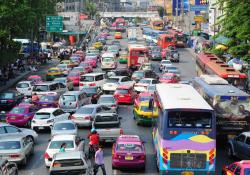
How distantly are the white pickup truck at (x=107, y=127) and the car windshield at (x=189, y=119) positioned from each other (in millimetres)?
8241

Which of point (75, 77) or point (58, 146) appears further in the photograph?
point (75, 77)

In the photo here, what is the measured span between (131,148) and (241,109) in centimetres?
707

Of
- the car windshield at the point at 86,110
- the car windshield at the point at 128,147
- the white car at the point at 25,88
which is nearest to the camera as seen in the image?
the car windshield at the point at 128,147

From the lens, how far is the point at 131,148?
80.6 ft

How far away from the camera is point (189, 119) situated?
21.8m

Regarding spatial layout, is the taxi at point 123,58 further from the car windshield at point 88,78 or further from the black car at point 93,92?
the black car at point 93,92

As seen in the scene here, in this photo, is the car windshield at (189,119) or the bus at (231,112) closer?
the car windshield at (189,119)

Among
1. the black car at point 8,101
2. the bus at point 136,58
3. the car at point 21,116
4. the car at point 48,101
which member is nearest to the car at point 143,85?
the car at point 48,101

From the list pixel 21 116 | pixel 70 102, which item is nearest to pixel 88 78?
pixel 70 102

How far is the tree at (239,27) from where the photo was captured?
3928 cm

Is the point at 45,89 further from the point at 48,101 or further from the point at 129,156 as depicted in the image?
the point at 129,156

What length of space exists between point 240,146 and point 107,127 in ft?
23.2

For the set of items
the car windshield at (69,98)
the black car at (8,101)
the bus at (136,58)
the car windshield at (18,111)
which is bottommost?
the black car at (8,101)

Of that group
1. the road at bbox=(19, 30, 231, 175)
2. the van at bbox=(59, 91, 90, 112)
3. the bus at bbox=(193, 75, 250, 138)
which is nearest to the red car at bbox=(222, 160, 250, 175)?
the road at bbox=(19, 30, 231, 175)
